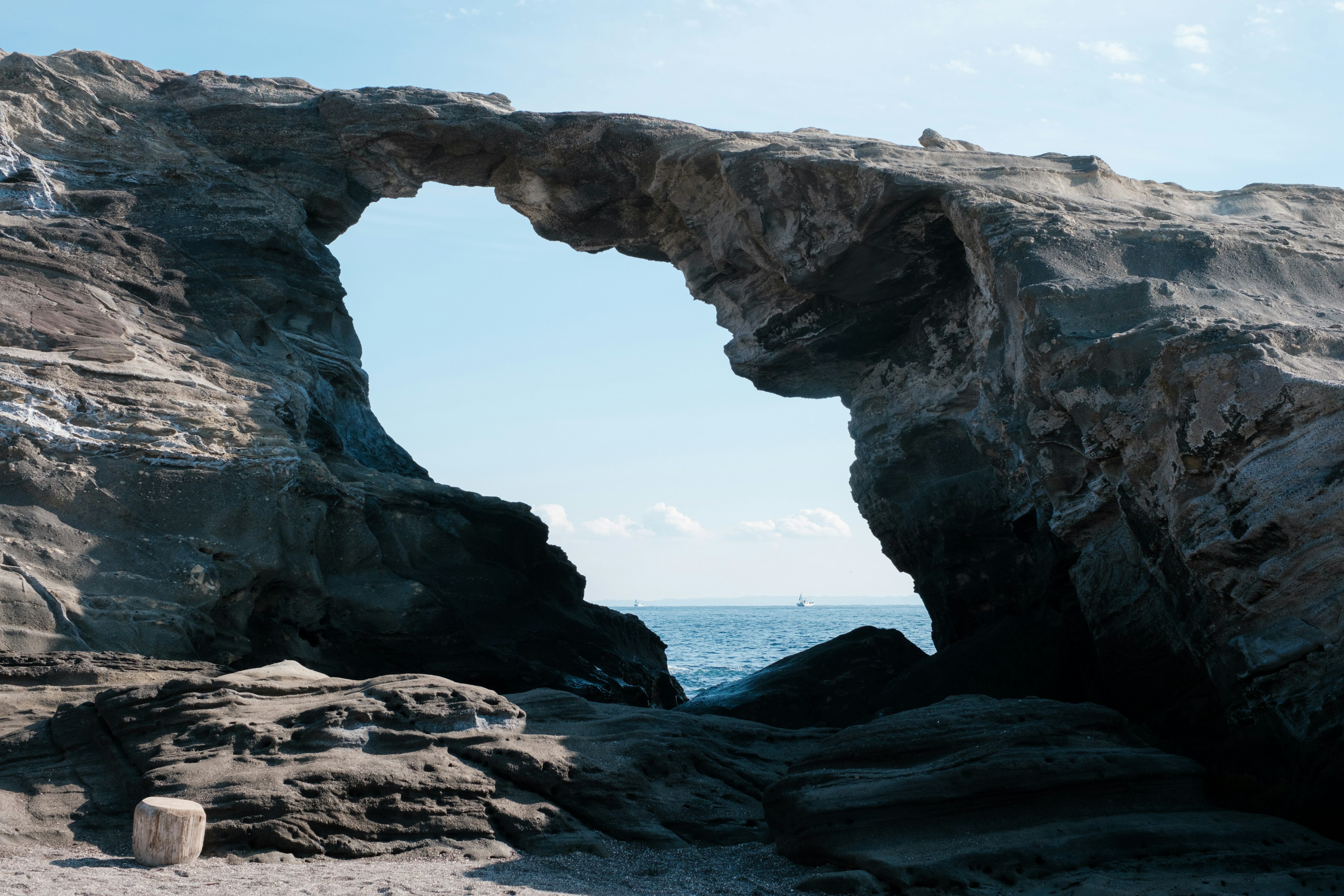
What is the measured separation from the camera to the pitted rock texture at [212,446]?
10.7 meters

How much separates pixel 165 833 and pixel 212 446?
19.6 feet

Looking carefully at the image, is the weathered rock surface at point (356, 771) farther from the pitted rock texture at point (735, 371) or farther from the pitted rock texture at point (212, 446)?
the pitted rock texture at point (735, 371)

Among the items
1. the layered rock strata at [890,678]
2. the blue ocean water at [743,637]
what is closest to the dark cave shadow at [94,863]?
the layered rock strata at [890,678]

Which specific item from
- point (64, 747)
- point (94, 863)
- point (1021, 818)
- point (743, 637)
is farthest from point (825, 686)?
point (743, 637)

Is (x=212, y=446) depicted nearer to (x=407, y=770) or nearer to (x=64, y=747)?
(x=64, y=747)

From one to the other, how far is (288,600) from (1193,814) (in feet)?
30.1

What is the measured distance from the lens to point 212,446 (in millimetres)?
11836

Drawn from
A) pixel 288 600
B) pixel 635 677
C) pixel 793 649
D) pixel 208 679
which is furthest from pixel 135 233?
pixel 793 649

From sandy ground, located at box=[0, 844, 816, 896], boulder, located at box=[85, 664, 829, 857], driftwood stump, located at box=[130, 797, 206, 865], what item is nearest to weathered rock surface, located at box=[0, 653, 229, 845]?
boulder, located at box=[85, 664, 829, 857]

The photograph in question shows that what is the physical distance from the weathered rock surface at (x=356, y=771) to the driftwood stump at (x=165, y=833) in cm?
27

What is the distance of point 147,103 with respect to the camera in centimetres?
1592

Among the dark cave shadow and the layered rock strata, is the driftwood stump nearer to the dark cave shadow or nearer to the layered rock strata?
the dark cave shadow

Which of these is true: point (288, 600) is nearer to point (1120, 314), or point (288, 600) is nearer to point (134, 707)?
point (134, 707)

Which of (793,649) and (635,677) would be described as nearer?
(635,677)
